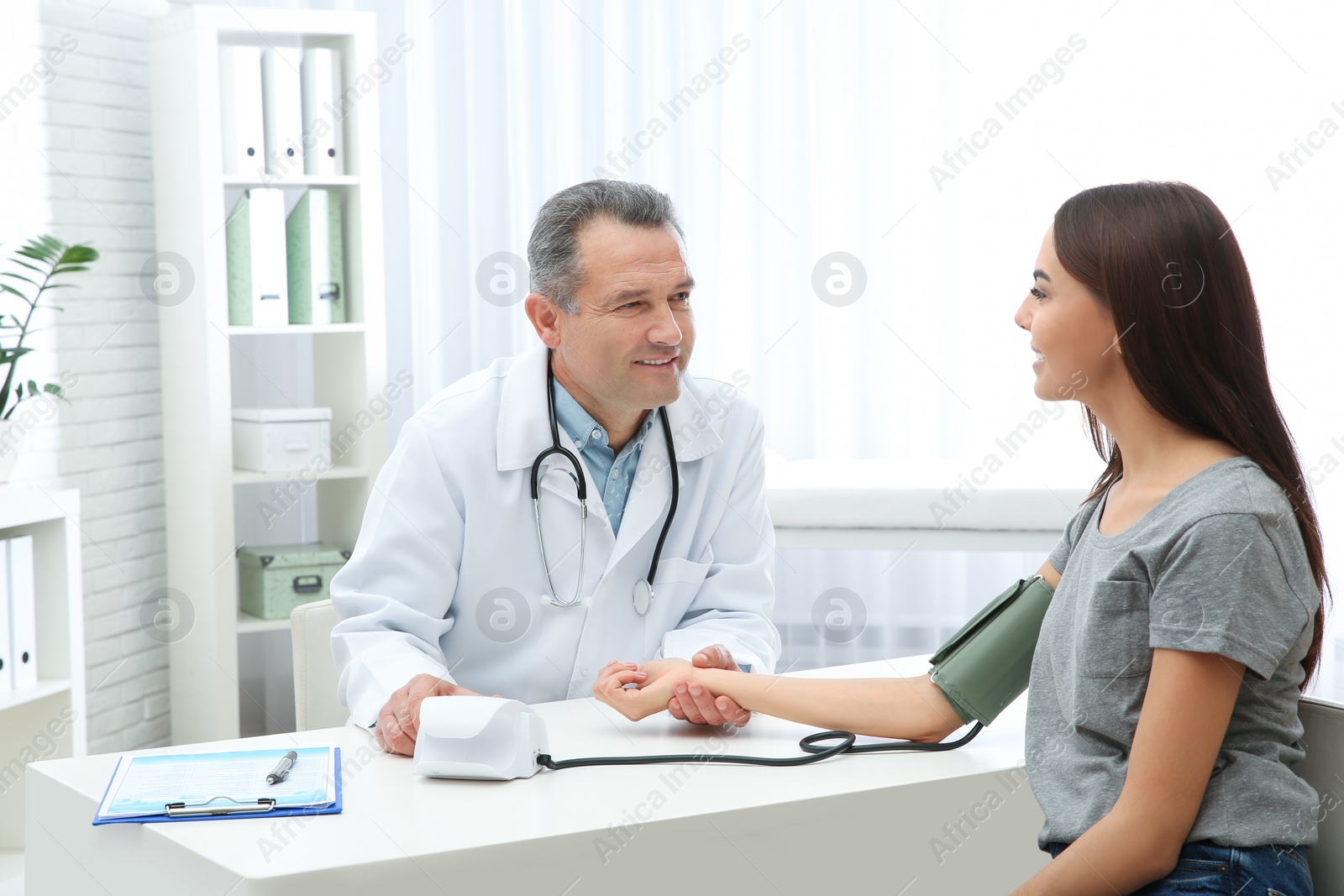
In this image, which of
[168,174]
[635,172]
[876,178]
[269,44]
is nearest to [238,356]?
[168,174]

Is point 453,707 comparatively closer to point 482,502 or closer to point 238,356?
point 482,502

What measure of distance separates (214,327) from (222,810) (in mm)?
2309

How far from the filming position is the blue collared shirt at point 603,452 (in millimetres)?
1969

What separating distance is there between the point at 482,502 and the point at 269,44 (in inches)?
81.2

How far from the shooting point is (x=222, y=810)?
46.9 inches

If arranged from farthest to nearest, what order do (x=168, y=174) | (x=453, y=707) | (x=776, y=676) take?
(x=168, y=174) < (x=776, y=676) < (x=453, y=707)

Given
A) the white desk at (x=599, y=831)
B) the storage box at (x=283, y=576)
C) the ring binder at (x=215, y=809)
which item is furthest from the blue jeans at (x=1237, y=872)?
the storage box at (x=283, y=576)

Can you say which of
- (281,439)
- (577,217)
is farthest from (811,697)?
(281,439)

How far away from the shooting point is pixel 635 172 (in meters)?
3.89

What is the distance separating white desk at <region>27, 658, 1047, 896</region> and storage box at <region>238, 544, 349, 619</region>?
203cm

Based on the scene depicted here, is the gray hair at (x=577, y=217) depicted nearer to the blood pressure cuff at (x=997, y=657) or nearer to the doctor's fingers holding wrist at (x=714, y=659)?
the doctor's fingers holding wrist at (x=714, y=659)

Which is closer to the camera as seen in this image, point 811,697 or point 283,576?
point 811,697

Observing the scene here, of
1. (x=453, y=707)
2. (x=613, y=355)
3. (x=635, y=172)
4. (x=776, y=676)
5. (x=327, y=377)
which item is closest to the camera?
(x=453, y=707)

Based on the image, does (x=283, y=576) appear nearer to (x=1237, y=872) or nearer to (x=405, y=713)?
(x=405, y=713)
